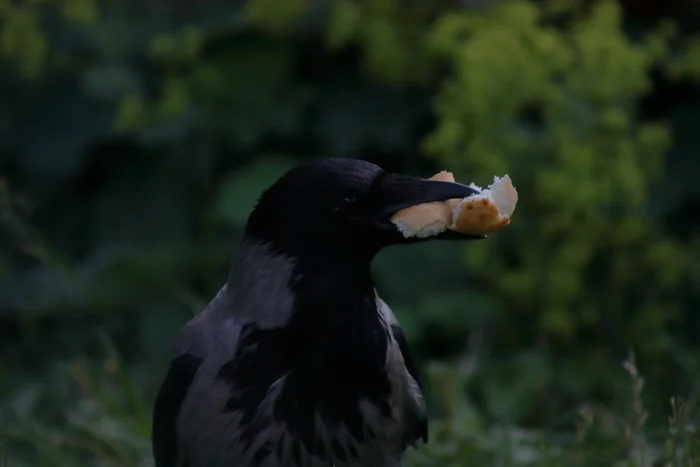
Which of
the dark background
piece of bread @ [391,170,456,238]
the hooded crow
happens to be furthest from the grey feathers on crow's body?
the dark background

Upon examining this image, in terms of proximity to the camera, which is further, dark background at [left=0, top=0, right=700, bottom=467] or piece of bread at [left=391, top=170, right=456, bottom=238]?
dark background at [left=0, top=0, right=700, bottom=467]

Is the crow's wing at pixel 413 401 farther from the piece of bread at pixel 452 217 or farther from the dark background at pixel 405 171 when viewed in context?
the dark background at pixel 405 171

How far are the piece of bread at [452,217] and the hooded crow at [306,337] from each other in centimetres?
1

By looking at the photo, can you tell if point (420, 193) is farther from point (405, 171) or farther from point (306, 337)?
point (405, 171)

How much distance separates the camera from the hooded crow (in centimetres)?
175

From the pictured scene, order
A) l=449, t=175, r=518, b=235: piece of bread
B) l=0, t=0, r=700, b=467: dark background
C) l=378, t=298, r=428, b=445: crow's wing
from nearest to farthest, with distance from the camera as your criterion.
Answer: l=449, t=175, r=518, b=235: piece of bread < l=378, t=298, r=428, b=445: crow's wing < l=0, t=0, r=700, b=467: dark background

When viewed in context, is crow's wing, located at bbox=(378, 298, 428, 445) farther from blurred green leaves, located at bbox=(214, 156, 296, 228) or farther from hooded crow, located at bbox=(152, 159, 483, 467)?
blurred green leaves, located at bbox=(214, 156, 296, 228)

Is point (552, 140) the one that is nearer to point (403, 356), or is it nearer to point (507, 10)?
point (507, 10)

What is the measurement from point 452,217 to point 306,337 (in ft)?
0.95

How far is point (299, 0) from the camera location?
403cm

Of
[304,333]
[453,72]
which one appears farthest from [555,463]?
[453,72]

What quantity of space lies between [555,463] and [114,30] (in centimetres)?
258

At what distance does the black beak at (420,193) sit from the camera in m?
1.74

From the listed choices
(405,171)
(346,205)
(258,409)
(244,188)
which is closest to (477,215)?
(346,205)
